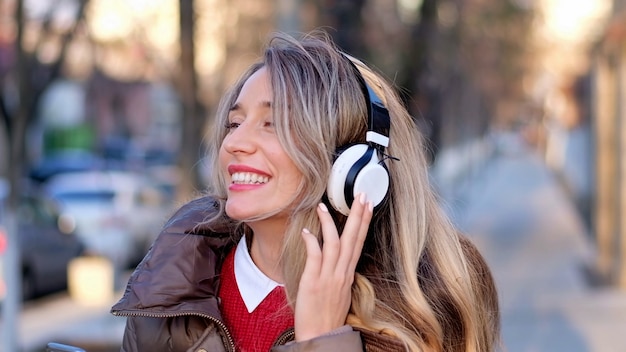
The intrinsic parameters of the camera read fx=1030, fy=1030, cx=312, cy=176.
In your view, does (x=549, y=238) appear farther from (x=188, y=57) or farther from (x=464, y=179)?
(x=464, y=179)

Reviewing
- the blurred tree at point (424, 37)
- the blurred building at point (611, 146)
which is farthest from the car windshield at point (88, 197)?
the blurred building at point (611, 146)

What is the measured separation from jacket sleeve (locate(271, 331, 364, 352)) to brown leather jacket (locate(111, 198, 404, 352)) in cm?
6

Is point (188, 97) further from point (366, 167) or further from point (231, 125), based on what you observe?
point (366, 167)

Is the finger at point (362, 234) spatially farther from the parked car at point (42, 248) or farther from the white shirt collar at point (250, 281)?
the parked car at point (42, 248)

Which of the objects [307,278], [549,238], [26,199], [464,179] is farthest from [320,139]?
[464,179]

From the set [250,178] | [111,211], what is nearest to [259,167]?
[250,178]

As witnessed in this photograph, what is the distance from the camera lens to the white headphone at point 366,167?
2.20m

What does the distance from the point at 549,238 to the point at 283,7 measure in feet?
42.6

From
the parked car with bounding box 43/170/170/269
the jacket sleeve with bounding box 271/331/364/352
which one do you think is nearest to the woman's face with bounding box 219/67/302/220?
the jacket sleeve with bounding box 271/331/364/352

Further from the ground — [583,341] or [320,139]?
[320,139]

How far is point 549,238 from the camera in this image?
20.4 meters

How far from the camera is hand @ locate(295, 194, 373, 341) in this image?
2121 millimetres

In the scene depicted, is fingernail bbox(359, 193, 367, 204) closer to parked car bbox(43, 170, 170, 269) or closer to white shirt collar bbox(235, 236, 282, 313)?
white shirt collar bbox(235, 236, 282, 313)

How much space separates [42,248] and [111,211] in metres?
2.96
